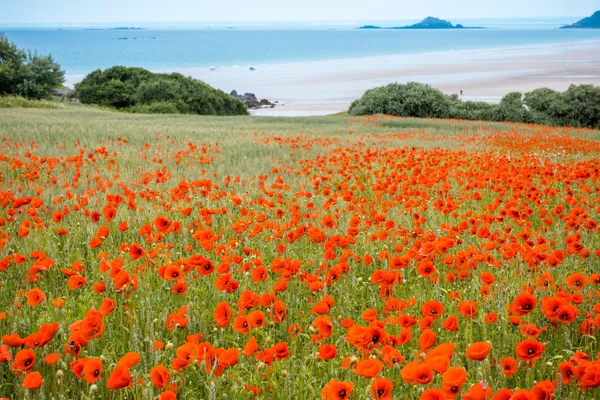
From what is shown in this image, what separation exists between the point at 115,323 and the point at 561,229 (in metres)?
3.96

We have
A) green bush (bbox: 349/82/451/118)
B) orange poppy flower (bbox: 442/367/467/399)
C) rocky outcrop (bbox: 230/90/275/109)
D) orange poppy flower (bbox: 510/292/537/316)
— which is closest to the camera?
orange poppy flower (bbox: 442/367/467/399)

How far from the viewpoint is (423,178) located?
18.7 ft

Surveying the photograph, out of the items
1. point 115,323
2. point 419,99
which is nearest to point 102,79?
point 419,99

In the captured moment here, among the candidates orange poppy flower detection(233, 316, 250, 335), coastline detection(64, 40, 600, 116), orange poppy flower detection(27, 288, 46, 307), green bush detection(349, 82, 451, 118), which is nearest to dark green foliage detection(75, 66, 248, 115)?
coastline detection(64, 40, 600, 116)

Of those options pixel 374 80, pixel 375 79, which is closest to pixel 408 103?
pixel 374 80

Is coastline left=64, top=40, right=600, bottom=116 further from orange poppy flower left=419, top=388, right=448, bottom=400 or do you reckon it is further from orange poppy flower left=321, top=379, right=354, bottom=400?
orange poppy flower left=419, top=388, right=448, bottom=400

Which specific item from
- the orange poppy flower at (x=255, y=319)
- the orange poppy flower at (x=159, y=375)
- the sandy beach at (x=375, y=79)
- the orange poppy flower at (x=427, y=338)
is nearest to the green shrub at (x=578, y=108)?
the sandy beach at (x=375, y=79)

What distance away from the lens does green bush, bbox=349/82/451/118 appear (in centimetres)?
3145

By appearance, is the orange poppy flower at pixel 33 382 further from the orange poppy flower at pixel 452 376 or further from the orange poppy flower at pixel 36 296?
the orange poppy flower at pixel 452 376

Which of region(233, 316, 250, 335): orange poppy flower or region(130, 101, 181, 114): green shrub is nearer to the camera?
region(233, 316, 250, 335): orange poppy flower

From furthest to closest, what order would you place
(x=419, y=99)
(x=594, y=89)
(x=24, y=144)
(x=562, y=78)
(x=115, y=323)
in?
(x=562, y=78), (x=419, y=99), (x=594, y=89), (x=24, y=144), (x=115, y=323)

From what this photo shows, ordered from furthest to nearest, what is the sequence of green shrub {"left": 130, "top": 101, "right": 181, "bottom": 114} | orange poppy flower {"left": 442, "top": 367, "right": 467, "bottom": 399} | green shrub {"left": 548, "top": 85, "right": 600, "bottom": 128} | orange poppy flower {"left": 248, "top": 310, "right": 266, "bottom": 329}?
green shrub {"left": 130, "top": 101, "right": 181, "bottom": 114} < green shrub {"left": 548, "top": 85, "right": 600, "bottom": 128} < orange poppy flower {"left": 248, "top": 310, "right": 266, "bottom": 329} < orange poppy flower {"left": 442, "top": 367, "right": 467, "bottom": 399}

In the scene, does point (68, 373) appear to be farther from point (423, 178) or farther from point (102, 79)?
point (102, 79)

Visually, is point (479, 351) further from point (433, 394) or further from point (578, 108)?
point (578, 108)
